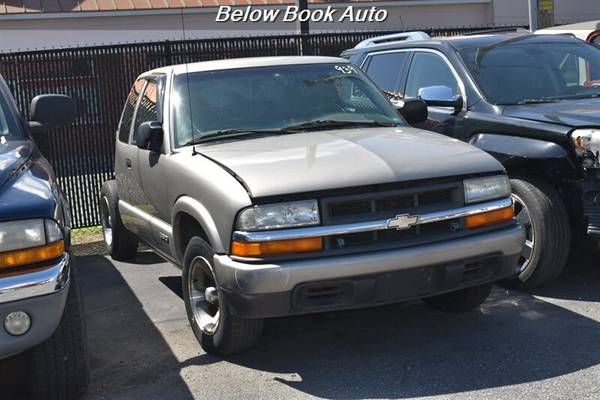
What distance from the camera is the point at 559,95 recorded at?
6414 mm

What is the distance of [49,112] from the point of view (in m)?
5.02

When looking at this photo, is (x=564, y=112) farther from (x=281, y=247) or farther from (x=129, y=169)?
(x=129, y=169)

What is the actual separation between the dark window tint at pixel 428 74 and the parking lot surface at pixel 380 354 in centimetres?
182

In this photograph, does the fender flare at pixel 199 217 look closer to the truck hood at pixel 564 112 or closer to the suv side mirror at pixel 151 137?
the suv side mirror at pixel 151 137

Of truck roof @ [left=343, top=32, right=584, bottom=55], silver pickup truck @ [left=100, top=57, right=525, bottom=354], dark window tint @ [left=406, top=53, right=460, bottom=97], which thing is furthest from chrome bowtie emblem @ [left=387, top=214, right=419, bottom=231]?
truck roof @ [left=343, top=32, right=584, bottom=55]

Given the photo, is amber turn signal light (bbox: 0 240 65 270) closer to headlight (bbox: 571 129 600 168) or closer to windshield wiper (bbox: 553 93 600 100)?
headlight (bbox: 571 129 600 168)

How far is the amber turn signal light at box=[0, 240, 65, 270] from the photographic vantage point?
A: 11.6 feet

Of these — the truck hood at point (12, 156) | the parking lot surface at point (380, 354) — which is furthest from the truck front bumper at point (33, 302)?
the parking lot surface at point (380, 354)

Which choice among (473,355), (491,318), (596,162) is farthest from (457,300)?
(596,162)

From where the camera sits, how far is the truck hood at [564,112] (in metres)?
5.49

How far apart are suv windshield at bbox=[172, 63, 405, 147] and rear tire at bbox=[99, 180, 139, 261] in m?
1.91

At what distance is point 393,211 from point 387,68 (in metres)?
3.41

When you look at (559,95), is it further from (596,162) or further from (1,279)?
(1,279)

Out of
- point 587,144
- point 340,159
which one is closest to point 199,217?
point 340,159
